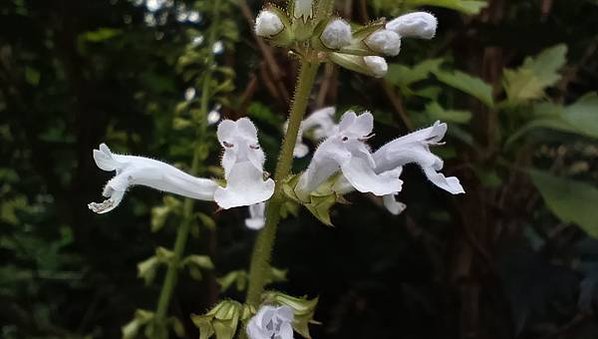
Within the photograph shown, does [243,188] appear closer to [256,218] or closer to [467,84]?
[256,218]

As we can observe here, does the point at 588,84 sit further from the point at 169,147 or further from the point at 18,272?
the point at 18,272

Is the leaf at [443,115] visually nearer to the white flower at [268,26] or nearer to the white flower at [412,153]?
the white flower at [412,153]

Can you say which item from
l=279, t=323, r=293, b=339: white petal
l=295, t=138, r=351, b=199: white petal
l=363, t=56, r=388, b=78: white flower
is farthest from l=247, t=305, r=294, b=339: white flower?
l=363, t=56, r=388, b=78: white flower

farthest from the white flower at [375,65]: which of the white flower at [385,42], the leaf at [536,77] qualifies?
→ the leaf at [536,77]

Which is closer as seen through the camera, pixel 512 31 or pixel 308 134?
pixel 308 134

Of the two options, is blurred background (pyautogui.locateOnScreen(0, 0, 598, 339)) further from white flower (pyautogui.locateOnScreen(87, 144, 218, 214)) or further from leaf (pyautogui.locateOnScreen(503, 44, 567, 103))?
white flower (pyautogui.locateOnScreen(87, 144, 218, 214))

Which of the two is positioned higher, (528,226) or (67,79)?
(67,79)

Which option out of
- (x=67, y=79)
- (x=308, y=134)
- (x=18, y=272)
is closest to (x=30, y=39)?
(x=67, y=79)
